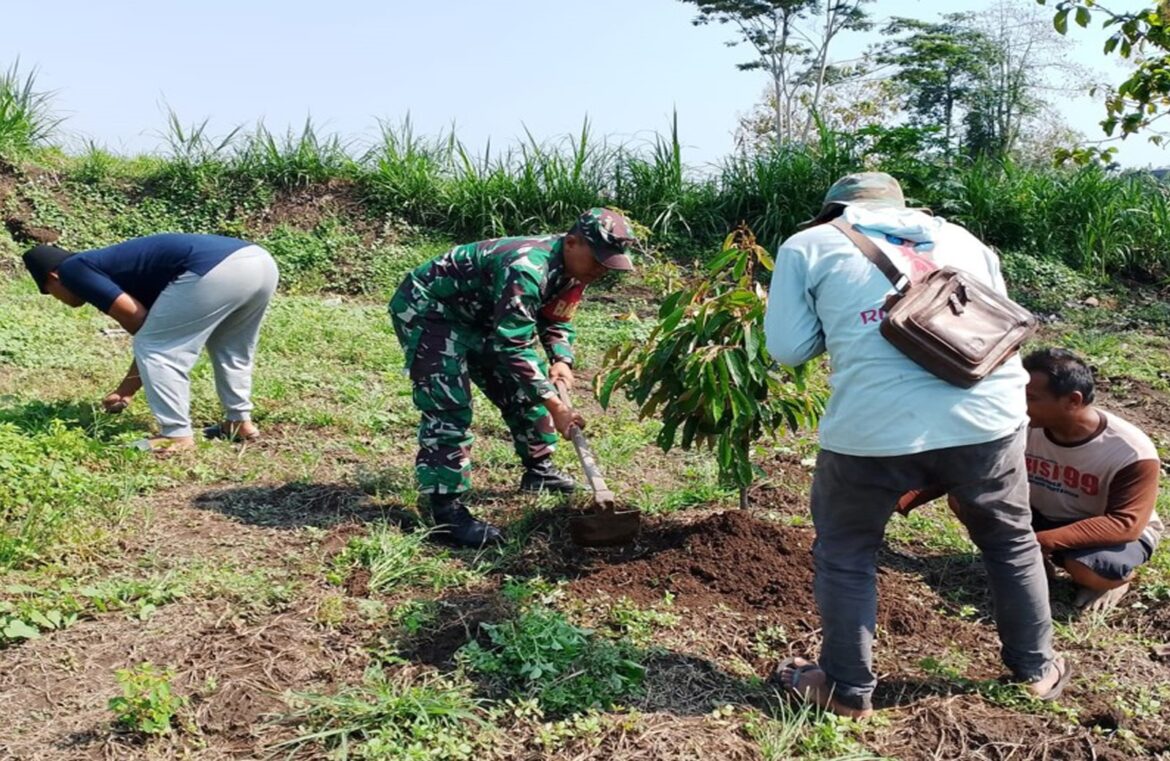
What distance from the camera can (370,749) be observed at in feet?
8.20

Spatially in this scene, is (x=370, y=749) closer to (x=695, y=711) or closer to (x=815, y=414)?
(x=695, y=711)

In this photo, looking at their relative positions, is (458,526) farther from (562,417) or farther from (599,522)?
(562,417)

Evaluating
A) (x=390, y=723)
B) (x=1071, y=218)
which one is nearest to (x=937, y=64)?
(x=1071, y=218)

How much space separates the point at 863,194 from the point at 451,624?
1831mm

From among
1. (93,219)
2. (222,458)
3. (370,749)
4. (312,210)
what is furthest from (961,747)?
(93,219)

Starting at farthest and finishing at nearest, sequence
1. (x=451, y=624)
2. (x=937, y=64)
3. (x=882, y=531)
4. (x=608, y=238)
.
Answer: (x=937, y=64), (x=608, y=238), (x=451, y=624), (x=882, y=531)

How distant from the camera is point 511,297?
140 inches

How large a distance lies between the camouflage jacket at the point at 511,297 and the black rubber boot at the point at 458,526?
1.80ft

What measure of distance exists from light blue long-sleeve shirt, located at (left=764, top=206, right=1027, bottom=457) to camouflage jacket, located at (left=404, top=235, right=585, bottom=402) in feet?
3.74

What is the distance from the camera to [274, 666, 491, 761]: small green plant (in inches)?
99.2

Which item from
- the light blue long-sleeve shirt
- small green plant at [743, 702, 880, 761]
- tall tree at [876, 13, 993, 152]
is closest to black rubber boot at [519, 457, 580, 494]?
small green plant at [743, 702, 880, 761]

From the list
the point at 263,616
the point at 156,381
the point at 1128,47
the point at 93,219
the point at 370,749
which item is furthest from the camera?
the point at 93,219

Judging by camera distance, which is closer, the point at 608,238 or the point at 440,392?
the point at 608,238

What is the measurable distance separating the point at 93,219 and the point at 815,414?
329 inches
